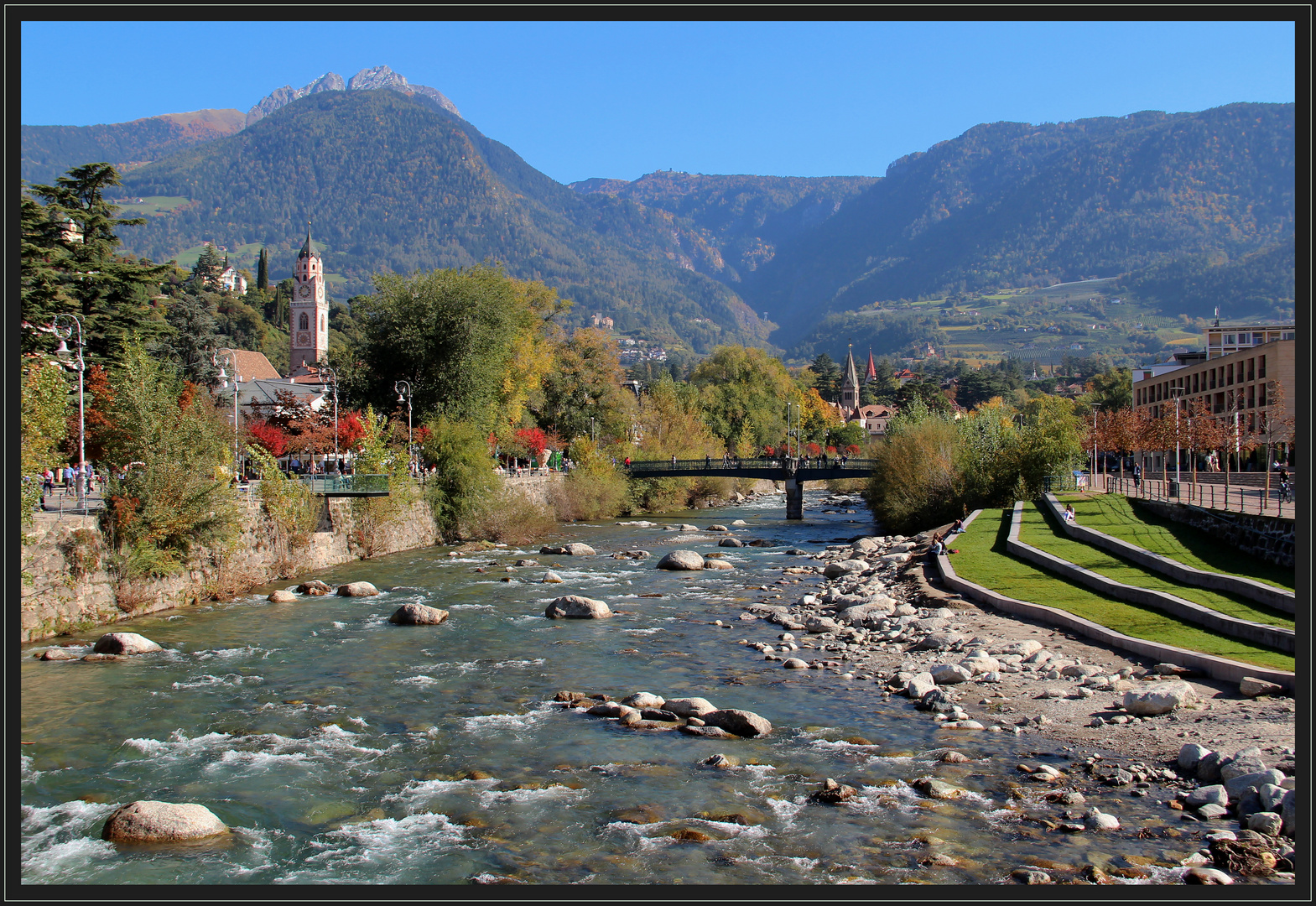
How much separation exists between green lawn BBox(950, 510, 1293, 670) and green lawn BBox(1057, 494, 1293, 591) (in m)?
3.48

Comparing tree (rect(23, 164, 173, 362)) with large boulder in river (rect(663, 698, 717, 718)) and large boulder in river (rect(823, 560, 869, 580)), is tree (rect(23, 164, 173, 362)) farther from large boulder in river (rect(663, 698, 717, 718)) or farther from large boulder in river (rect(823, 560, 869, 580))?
large boulder in river (rect(663, 698, 717, 718))

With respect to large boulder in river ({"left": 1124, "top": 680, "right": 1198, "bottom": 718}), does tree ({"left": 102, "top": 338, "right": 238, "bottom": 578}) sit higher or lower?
higher

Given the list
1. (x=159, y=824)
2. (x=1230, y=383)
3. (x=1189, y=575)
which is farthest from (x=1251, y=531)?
(x=1230, y=383)

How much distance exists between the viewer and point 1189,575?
76.6 feet

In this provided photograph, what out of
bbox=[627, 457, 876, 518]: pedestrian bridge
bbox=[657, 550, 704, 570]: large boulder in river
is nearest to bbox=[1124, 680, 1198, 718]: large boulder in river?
bbox=[657, 550, 704, 570]: large boulder in river

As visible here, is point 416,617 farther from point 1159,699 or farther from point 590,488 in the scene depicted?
point 590,488

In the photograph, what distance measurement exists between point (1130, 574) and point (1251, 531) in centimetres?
577

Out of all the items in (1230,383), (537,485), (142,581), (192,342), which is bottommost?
(142,581)

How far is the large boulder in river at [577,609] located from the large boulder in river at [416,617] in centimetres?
327

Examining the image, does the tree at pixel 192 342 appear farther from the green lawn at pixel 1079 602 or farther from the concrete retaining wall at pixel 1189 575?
the concrete retaining wall at pixel 1189 575

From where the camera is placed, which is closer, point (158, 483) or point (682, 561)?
point (158, 483)

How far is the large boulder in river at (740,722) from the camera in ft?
51.6

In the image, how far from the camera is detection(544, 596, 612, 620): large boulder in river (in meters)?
27.2
